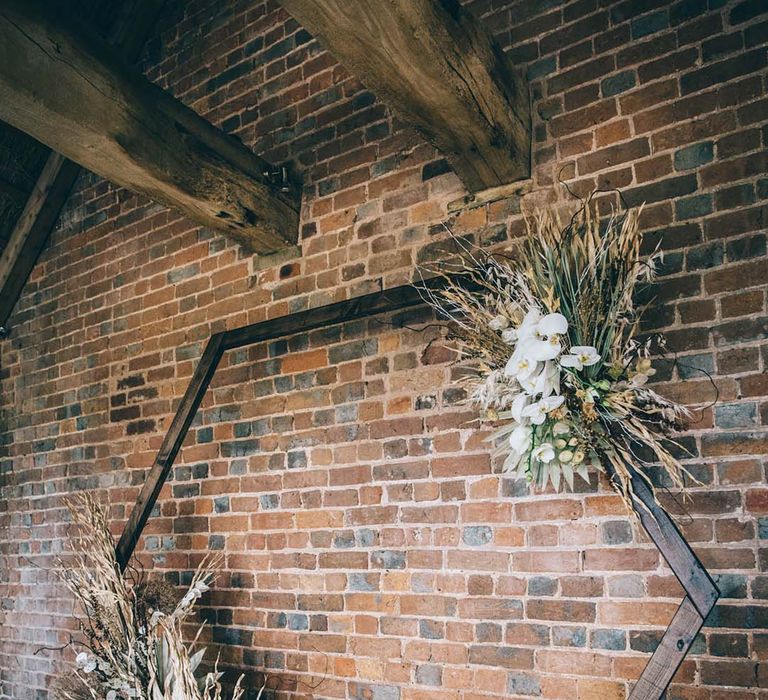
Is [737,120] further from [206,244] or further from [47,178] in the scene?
[47,178]

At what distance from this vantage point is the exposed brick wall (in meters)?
1.89

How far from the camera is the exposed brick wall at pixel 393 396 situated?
1.89 meters

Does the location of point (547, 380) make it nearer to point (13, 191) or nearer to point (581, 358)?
point (581, 358)

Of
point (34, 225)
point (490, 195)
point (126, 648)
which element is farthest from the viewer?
point (34, 225)

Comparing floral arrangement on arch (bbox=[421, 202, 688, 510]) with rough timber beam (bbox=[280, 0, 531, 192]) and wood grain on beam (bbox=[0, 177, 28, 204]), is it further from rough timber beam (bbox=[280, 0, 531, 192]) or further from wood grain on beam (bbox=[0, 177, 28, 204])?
wood grain on beam (bbox=[0, 177, 28, 204])

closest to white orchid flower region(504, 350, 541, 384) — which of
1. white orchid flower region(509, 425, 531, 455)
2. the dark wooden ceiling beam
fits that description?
white orchid flower region(509, 425, 531, 455)

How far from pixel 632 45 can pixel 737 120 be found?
0.40 meters

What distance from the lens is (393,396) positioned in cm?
245

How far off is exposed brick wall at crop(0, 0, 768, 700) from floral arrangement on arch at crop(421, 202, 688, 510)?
17 cm

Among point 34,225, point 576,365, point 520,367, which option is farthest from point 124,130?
point 34,225

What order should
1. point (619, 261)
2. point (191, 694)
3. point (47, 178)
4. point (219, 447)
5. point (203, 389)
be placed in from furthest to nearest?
point (47, 178) < point (219, 447) < point (203, 389) < point (191, 694) < point (619, 261)

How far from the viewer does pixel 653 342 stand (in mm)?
1960

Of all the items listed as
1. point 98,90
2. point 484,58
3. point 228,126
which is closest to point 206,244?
point 228,126

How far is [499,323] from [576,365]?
24 cm
